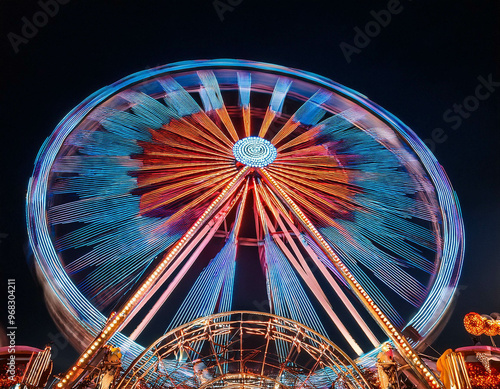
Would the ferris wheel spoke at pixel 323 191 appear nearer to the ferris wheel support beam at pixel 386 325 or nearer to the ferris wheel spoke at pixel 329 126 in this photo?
the ferris wheel spoke at pixel 329 126

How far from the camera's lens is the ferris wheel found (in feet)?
30.2

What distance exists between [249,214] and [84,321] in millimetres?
7237

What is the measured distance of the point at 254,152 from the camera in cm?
1105

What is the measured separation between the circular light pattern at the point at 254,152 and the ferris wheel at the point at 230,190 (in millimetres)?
34

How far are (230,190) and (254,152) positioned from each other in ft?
4.33

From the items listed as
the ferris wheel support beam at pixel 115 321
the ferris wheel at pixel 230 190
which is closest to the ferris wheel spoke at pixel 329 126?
the ferris wheel at pixel 230 190

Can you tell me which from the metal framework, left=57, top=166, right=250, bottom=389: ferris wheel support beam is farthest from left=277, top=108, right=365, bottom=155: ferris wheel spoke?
the metal framework

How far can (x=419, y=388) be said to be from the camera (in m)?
8.29

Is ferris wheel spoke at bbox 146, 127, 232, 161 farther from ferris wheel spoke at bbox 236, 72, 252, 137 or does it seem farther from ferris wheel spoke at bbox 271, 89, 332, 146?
ferris wheel spoke at bbox 271, 89, 332, 146

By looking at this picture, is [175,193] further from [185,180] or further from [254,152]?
[254,152]

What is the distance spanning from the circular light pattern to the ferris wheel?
0.03m

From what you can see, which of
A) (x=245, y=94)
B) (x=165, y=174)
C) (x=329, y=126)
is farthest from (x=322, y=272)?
(x=245, y=94)

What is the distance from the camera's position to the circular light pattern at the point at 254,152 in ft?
36.0

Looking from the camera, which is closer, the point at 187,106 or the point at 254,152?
the point at 254,152
